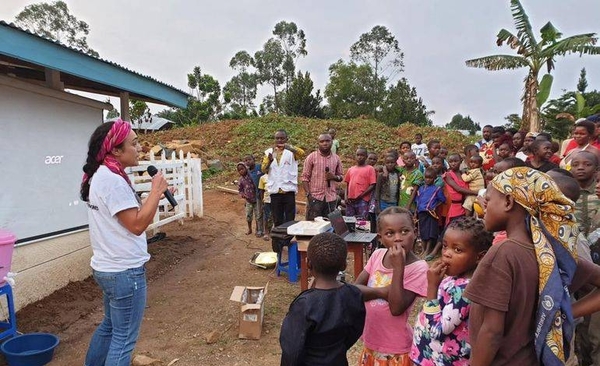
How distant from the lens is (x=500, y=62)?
451 inches

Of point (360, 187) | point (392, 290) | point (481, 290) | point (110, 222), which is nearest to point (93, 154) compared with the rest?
point (110, 222)

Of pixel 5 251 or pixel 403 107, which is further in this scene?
pixel 403 107

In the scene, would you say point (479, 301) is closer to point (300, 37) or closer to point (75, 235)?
point (75, 235)

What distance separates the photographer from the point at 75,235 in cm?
495

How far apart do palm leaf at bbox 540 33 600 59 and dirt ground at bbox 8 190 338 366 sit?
9.12 meters

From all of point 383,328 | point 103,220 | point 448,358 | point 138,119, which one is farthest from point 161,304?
point 138,119

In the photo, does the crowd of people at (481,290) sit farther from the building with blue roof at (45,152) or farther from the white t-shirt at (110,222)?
the building with blue roof at (45,152)

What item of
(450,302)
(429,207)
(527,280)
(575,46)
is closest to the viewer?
(527,280)

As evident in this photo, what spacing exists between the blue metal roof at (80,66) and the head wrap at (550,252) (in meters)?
3.75

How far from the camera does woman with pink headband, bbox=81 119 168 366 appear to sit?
7.64 feet

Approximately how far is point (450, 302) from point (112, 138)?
2.07 meters

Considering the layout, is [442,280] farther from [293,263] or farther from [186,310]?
[293,263]

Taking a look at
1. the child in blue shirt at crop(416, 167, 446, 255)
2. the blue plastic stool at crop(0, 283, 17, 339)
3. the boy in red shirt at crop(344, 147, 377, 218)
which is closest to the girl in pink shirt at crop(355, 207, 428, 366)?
the blue plastic stool at crop(0, 283, 17, 339)

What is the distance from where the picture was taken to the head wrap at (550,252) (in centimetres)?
134
